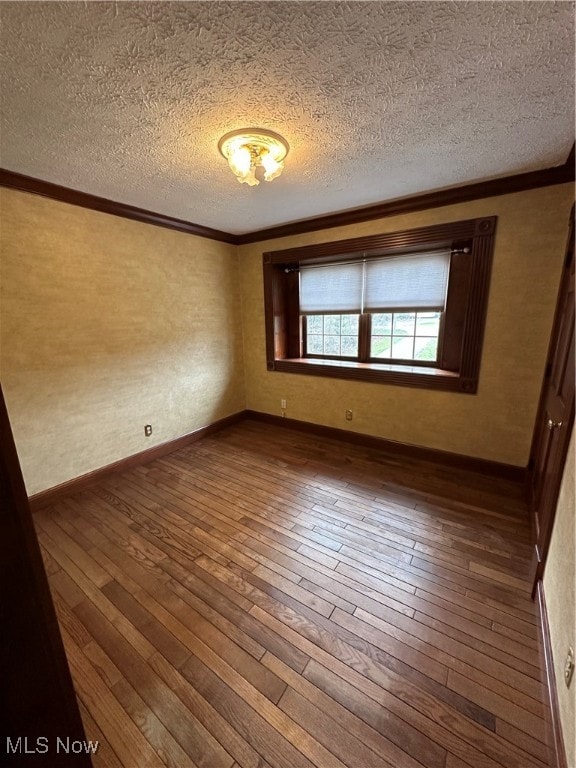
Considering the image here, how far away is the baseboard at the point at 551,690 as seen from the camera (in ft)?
3.27

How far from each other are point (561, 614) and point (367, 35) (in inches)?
90.4

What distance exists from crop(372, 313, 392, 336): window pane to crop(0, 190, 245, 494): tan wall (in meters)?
1.85

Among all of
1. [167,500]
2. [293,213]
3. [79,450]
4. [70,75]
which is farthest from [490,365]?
[79,450]

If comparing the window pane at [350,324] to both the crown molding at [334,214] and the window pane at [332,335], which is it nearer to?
the window pane at [332,335]

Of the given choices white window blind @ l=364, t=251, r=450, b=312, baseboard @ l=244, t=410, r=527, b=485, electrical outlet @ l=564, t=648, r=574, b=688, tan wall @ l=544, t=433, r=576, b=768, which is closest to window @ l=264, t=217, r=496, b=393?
white window blind @ l=364, t=251, r=450, b=312

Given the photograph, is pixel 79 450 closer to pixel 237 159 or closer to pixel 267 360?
pixel 267 360

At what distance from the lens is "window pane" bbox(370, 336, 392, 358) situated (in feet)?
10.5

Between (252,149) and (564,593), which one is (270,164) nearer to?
(252,149)

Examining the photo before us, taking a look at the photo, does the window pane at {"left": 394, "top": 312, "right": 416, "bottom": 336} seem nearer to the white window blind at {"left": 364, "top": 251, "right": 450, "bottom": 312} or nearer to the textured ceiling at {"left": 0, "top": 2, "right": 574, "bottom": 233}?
the white window blind at {"left": 364, "top": 251, "right": 450, "bottom": 312}

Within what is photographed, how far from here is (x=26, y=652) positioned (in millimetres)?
740

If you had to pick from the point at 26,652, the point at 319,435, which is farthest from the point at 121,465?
the point at 26,652

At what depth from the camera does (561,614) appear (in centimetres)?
118

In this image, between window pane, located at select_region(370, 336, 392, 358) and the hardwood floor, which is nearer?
the hardwood floor

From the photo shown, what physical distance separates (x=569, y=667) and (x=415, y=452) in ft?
6.59
